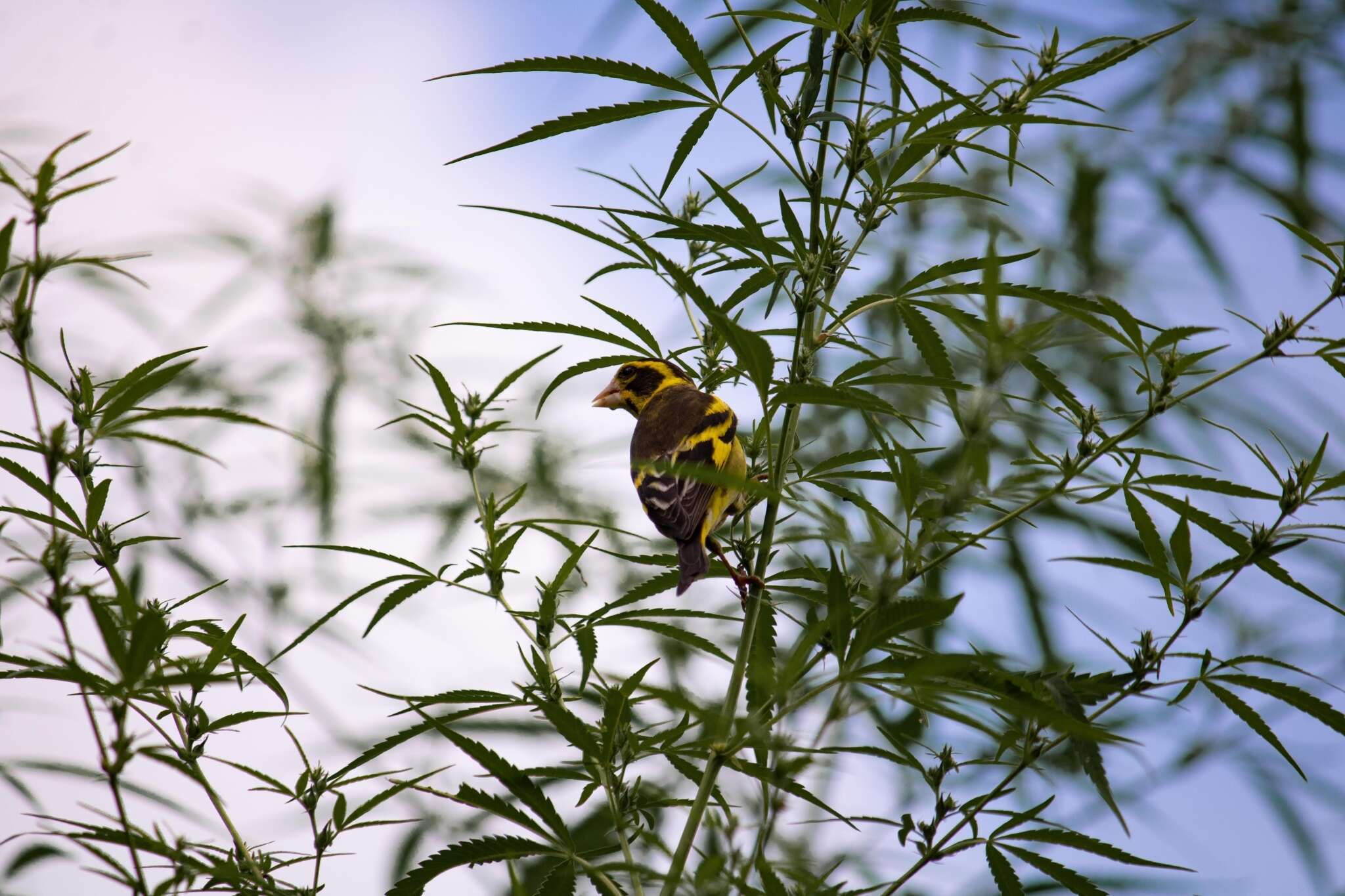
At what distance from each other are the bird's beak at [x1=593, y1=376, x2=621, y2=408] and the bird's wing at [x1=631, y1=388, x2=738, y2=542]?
924 millimetres

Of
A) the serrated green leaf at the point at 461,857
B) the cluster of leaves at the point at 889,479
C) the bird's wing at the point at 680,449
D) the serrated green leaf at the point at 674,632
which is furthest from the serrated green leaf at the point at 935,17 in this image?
the serrated green leaf at the point at 461,857

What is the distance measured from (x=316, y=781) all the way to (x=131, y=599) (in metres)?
0.64

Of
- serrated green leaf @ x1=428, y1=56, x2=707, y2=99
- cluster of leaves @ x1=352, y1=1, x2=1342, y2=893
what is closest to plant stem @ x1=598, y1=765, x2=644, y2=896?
cluster of leaves @ x1=352, y1=1, x2=1342, y2=893

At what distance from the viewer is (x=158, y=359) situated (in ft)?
5.96

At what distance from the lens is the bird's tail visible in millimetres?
2318

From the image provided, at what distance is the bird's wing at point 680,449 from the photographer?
11.0 feet

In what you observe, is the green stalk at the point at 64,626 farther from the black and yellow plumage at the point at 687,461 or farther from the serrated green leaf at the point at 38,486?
the black and yellow plumage at the point at 687,461

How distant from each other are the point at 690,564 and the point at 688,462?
124 centimetres

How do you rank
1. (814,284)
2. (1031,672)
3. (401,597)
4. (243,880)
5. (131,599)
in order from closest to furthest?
(131,599)
(243,880)
(1031,672)
(814,284)
(401,597)

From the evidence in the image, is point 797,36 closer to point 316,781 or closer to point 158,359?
point 158,359

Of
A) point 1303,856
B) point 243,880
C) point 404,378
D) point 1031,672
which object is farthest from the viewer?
point 404,378

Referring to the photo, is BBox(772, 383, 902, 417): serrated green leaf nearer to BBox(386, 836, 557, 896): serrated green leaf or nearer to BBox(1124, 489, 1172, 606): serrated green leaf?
BBox(1124, 489, 1172, 606): serrated green leaf

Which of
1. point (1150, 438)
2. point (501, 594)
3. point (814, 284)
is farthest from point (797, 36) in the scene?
point (1150, 438)

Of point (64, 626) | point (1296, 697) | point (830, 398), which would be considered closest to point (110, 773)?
point (64, 626)
